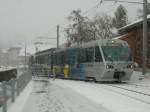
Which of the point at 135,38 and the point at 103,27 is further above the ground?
the point at 103,27

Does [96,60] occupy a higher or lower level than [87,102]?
higher

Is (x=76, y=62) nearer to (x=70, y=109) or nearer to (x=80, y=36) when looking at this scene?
(x=70, y=109)

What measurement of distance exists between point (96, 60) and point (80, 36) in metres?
41.3

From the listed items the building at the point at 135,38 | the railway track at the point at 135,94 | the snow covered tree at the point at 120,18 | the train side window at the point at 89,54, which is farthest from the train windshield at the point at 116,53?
the snow covered tree at the point at 120,18

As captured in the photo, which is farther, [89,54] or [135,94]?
[89,54]

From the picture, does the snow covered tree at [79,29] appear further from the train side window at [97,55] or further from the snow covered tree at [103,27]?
the train side window at [97,55]

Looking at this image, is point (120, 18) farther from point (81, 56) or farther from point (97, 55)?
point (97, 55)

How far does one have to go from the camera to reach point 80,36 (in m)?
64.6

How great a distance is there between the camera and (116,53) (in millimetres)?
23594

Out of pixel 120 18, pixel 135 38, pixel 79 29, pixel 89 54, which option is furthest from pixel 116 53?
pixel 120 18

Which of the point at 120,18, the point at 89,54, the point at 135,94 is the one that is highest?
the point at 120,18

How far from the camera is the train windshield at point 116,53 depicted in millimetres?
23127

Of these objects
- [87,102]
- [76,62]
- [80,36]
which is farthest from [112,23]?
[87,102]

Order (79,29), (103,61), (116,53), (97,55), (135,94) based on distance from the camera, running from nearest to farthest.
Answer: (135,94) → (103,61) → (97,55) → (116,53) → (79,29)
